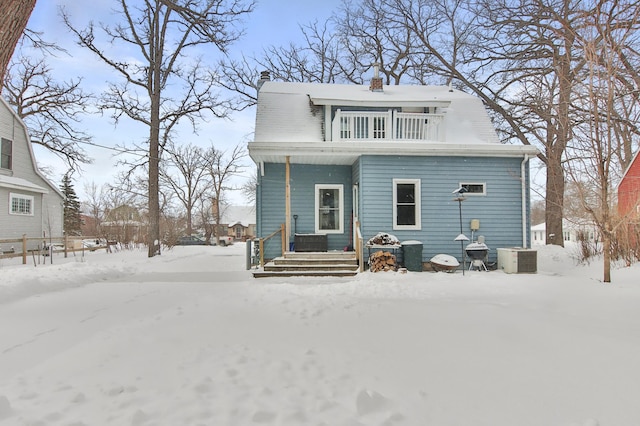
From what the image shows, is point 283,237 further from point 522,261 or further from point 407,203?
point 522,261

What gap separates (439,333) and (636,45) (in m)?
12.0

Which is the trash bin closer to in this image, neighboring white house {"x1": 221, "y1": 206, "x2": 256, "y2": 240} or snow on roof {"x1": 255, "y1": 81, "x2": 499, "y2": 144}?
snow on roof {"x1": 255, "y1": 81, "x2": 499, "y2": 144}

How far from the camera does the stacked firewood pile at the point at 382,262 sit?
8.44 meters

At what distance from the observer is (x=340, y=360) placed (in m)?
3.10

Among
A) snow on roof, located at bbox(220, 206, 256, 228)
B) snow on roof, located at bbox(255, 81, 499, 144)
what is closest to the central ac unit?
snow on roof, located at bbox(255, 81, 499, 144)

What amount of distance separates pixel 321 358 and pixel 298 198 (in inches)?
298

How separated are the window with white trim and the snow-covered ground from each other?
505 inches

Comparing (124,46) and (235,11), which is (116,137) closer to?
(124,46)

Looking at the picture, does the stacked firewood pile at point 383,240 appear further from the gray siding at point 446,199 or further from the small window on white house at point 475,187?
the small window on white house at point 475,187

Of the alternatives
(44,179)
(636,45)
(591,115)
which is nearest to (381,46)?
(636,45)

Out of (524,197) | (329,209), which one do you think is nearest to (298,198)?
(329,209)

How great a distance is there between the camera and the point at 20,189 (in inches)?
600

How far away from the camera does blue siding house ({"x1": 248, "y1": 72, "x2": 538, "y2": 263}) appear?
9.41m

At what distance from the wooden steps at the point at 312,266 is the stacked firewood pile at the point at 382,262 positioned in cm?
42
